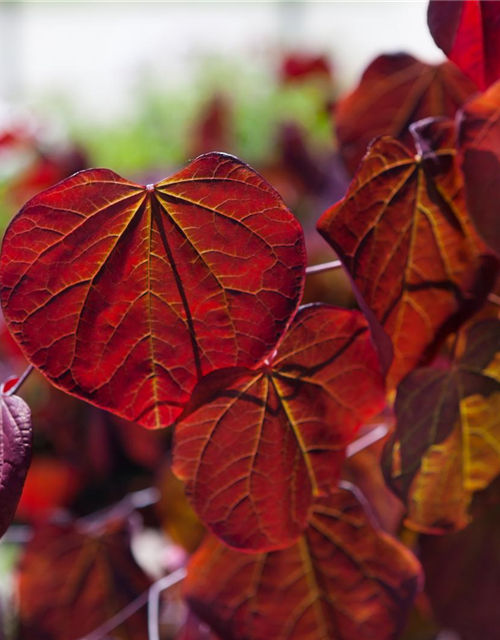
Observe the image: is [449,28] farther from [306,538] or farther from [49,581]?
[49,581]

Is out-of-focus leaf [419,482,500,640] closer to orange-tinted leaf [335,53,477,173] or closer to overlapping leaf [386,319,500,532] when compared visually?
overlapping leaf [386,319,500,532]

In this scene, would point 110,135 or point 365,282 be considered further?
point 110,135

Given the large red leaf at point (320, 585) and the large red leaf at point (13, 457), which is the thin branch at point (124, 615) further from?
the large red leaf at point (13, 457)

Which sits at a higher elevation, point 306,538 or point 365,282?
point 365,282

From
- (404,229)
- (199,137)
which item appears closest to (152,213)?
(404,229)

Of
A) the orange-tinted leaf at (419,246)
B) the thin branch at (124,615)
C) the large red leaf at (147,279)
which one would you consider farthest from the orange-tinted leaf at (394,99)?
the thin branch at (124,615)

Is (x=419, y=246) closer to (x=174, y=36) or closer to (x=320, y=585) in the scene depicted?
(x=320, y=585)
